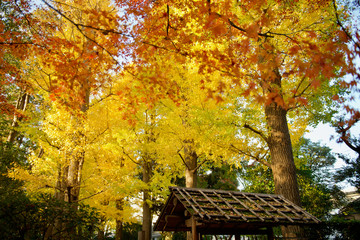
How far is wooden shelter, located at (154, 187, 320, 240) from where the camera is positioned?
4.75m

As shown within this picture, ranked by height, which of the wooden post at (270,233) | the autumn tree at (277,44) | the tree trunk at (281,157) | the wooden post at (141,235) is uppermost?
the autumn tree at (277,44)

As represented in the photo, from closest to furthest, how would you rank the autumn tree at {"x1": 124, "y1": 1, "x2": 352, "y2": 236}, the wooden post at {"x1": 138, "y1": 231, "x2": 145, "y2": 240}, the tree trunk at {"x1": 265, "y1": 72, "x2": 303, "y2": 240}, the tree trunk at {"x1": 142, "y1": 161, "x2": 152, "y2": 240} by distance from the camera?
the autumn tree at {"x1": 124, "y1": 1, "x2": 352, "y2": 236} < the tree trunk at {"x1": 265, "y1": 72, "x2": 303, "y2": 240} < the wooden post at {"x1": 138, "y1": 231, "x2": 145, "y2": 240} < the tree trunk at {"x1": 142, "y1": 161, "x2": 152, "y2": 240}

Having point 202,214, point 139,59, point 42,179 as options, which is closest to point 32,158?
point 42,179

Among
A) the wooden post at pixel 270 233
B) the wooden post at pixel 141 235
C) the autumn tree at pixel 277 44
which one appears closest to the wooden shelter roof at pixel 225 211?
the wooden post at pixel 270 233

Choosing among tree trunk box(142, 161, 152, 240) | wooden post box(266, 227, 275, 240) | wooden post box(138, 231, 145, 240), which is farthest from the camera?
tree trunk box(142, 161, 152, 240)

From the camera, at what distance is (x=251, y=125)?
29.4ft

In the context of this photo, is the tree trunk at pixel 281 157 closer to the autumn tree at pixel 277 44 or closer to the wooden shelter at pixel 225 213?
the autumn tree at pixel 277 44

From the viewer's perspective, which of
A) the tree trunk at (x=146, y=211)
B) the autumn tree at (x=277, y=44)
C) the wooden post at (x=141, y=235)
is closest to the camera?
the autumn tree at (x=277, y=44)

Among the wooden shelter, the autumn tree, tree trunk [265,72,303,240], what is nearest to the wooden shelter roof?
the wooden shelter

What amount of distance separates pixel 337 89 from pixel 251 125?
9.64 feet

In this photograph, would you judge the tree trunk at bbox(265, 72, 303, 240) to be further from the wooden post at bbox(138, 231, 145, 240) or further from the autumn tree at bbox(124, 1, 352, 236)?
the wooden post at bbox(138, 231, 145, 240)

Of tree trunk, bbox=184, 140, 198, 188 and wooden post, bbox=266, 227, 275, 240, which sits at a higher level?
tree trunk, bbox=184, 140, 198, 188

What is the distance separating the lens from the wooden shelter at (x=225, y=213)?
4.75 m

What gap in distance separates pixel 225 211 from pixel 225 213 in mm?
168
